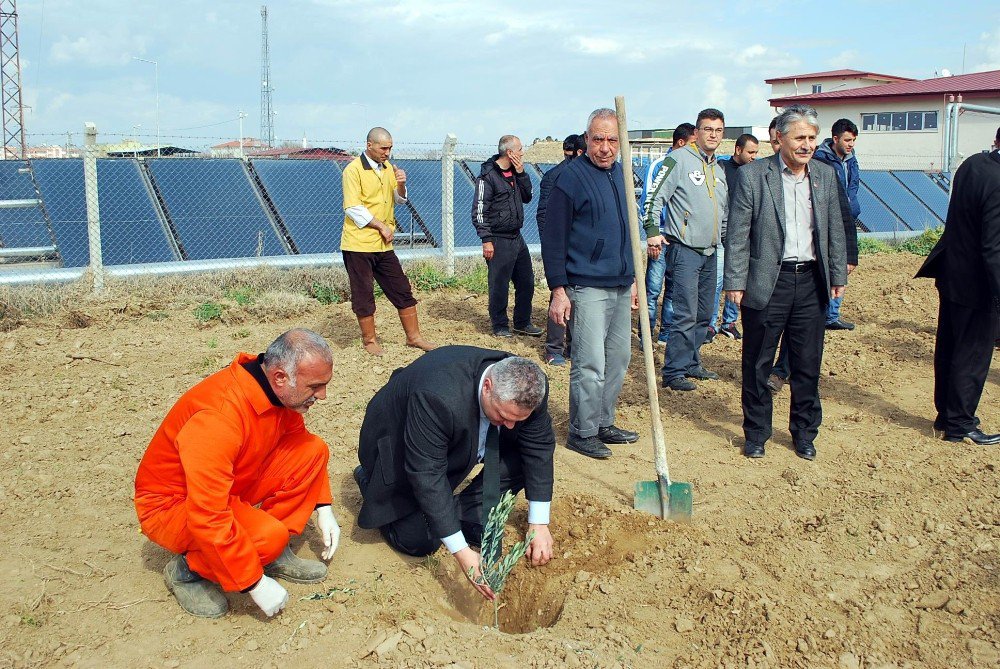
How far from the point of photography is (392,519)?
13.1 feet

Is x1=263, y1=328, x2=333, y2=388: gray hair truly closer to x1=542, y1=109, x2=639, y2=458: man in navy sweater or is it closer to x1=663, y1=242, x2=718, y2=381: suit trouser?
x1=542, y1=109, x2=639, y2=458: man in navy sweater

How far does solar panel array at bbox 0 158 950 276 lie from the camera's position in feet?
28.5

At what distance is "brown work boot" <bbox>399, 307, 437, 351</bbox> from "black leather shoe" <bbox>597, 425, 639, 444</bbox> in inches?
91.9

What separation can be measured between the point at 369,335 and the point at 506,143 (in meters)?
2.12

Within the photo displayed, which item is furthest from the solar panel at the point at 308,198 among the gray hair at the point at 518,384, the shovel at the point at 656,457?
the gray hair at the point at 518,384

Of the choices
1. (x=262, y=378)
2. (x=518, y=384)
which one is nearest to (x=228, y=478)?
(x=262, y=378)

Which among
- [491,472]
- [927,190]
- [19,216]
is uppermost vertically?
[927,190]

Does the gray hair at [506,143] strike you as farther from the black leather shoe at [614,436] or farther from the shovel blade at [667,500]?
the shovel blade at [667,500]

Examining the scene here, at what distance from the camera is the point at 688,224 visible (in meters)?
6.48

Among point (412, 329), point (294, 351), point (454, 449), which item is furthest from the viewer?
point (412, 329)

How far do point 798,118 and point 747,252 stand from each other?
0.81 meters

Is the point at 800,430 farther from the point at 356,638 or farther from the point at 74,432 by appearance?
the point at 74,432

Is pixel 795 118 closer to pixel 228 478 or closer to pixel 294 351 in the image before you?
pixel 294 351

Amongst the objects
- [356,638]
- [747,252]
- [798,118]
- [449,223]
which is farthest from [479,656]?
[449,223]
